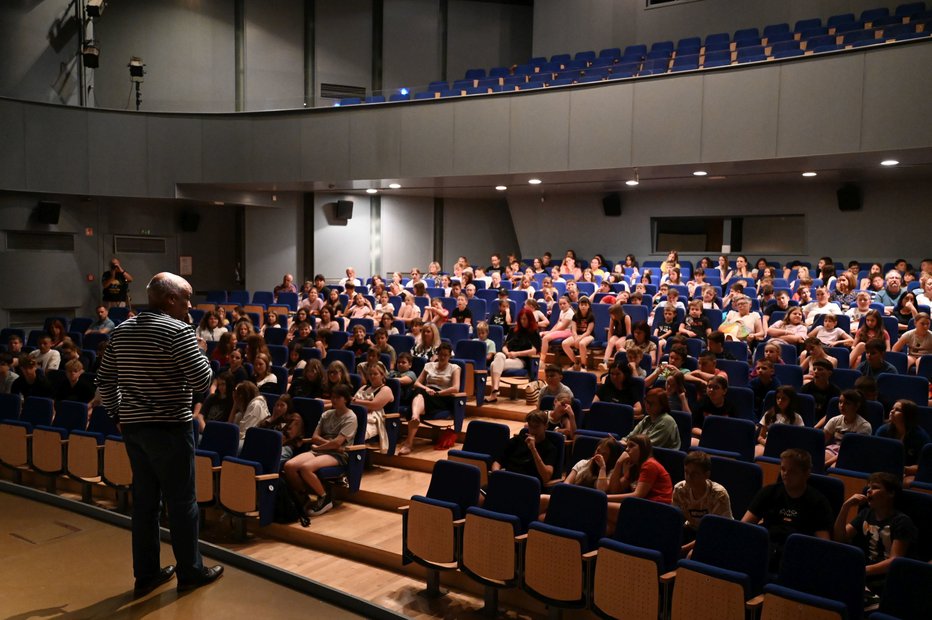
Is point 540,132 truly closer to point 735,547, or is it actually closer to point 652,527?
point 652,527

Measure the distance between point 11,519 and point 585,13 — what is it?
12.3 meters

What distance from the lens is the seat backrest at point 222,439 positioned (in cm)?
471

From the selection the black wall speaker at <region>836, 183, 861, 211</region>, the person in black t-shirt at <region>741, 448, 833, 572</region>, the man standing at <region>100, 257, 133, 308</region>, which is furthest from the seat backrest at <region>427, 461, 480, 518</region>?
the black wall speaker at <region>836, 183, 861, 211</region>

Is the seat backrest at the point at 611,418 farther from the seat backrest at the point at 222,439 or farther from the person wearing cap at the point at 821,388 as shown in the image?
the seat backrest at the point at 222,439

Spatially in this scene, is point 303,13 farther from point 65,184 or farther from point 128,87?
point 65,184

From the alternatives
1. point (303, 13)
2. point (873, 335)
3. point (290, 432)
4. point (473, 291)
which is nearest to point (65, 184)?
point (303, 13)

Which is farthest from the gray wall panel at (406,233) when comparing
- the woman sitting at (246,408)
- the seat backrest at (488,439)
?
the seat backrest at (488,439)

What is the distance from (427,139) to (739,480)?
7.85 metres

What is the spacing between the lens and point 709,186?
1130 centimetres

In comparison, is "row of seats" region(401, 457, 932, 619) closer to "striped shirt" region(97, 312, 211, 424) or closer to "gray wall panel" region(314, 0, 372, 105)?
"striped shirt" region(97, 312, 211, 424)

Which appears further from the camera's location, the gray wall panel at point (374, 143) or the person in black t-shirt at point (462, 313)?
the gray wall panel at point (374, 143)

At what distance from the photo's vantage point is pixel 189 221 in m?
12.8

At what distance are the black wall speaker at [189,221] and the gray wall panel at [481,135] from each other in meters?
5.18

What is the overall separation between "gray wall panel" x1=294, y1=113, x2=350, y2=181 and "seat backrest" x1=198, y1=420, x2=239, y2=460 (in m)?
6.90
